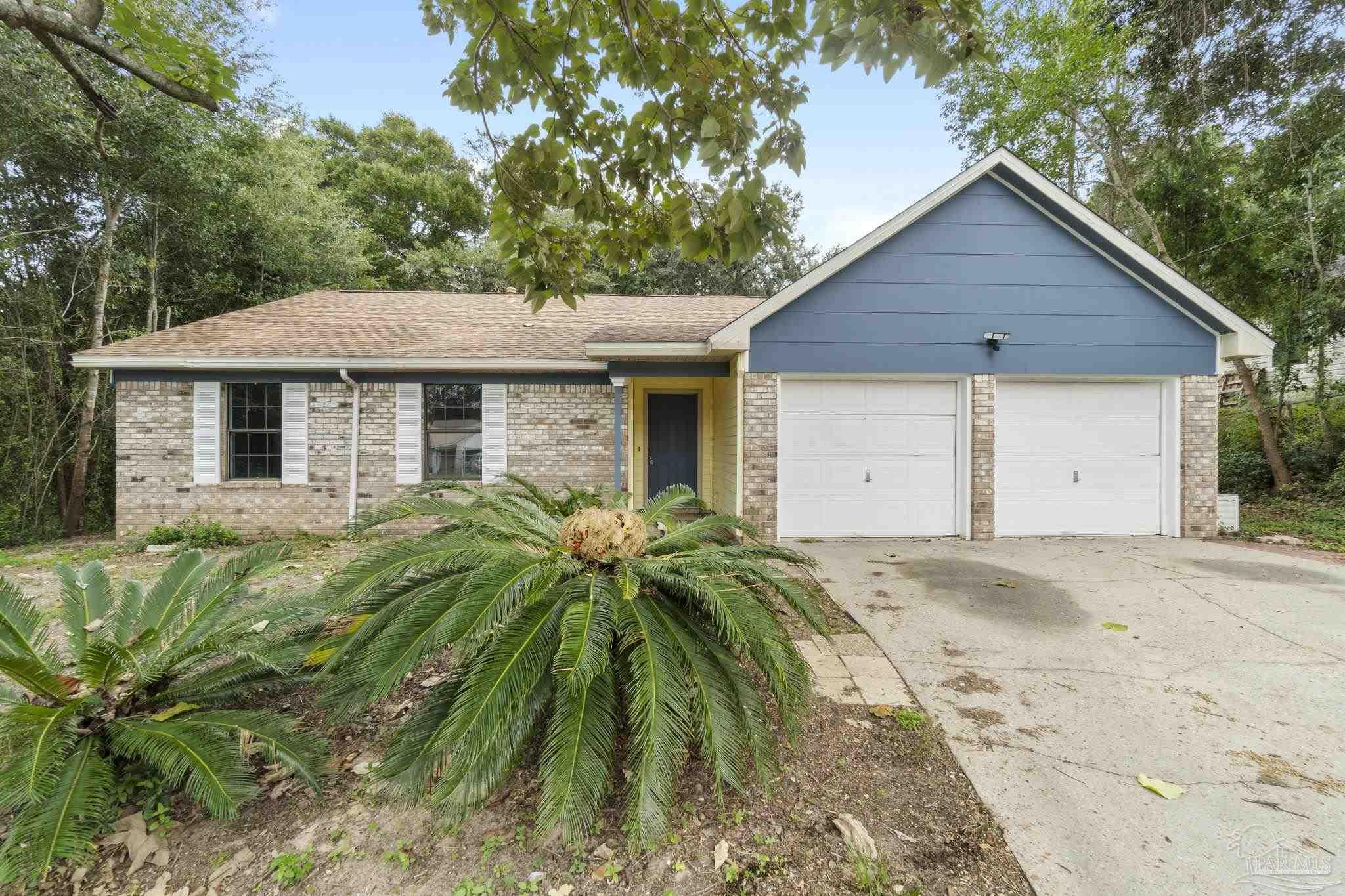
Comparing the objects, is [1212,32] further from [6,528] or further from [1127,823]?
[6,528]

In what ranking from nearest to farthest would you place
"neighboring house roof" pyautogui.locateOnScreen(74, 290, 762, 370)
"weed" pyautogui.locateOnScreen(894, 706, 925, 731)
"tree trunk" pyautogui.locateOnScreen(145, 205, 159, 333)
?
"weed" pyautogui.locateOnScreen(894, 706, 925, 731) → "neighboring house roof" pyautogui.locateOnScreen(74, 290, 762, 370) → "tree trunk" pyautogui.locateOnScreen(145, 205, 159, 333)

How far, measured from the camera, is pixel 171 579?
8.22 ft

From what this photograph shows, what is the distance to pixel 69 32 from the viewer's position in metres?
3.19

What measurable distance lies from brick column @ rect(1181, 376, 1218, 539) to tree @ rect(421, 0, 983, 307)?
270 inches

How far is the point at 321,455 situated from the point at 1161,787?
9.02m

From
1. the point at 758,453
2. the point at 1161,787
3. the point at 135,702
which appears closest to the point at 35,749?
the point at 135,702

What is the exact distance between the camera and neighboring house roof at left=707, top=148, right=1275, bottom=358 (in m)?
6.30

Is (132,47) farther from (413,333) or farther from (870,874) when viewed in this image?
(870,874)

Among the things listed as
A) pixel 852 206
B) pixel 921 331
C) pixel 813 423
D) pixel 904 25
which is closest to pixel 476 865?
pixel 904 25

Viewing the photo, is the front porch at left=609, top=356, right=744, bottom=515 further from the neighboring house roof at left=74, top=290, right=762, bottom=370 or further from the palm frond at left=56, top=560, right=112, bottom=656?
the palm frond at left=56, top=560, right=112, bottom=656

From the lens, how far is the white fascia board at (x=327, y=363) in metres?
6.93

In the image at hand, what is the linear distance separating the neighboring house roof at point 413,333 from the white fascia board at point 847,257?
618mm

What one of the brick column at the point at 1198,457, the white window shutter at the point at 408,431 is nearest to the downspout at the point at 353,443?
the white window shutter at the point at 408,431

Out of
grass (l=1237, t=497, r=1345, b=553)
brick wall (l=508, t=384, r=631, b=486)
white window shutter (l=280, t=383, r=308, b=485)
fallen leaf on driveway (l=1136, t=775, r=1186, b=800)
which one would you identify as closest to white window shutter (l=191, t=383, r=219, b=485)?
white window shutter (l=280, t=383, r=308, b=485)
